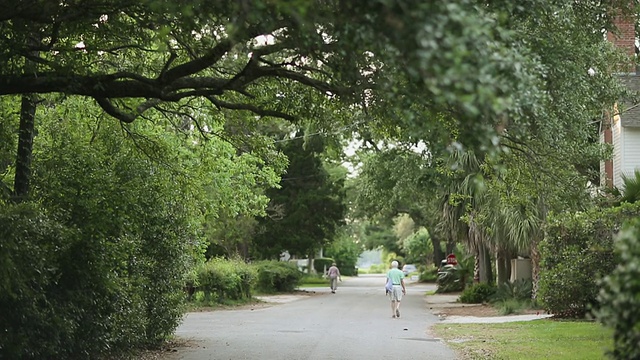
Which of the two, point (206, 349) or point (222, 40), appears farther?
point (206, 349)

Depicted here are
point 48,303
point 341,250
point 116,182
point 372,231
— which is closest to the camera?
point 48,303

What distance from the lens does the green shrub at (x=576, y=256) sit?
62.2 feet

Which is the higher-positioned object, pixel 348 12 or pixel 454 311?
pixel 348 12

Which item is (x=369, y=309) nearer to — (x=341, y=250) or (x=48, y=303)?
(x=48, y=303)

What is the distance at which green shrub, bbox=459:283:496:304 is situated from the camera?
33.6 metres

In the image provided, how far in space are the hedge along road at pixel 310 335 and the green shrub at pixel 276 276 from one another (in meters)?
13.4

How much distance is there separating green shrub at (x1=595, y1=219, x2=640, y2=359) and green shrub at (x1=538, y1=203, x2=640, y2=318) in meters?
13.4

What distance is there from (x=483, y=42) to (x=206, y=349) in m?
12.3

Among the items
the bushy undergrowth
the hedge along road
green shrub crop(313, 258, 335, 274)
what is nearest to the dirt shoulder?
the hedge along road

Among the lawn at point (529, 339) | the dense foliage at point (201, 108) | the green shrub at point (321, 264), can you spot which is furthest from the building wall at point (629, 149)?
the green shrub at point (321, 264)

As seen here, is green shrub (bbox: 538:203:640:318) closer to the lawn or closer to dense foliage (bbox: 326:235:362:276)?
the lawn

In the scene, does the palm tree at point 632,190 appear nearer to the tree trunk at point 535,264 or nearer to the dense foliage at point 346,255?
the tree trunk at point 535,264

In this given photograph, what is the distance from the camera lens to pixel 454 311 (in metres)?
30.1

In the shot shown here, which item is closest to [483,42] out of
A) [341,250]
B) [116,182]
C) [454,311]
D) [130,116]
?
[130,116]
